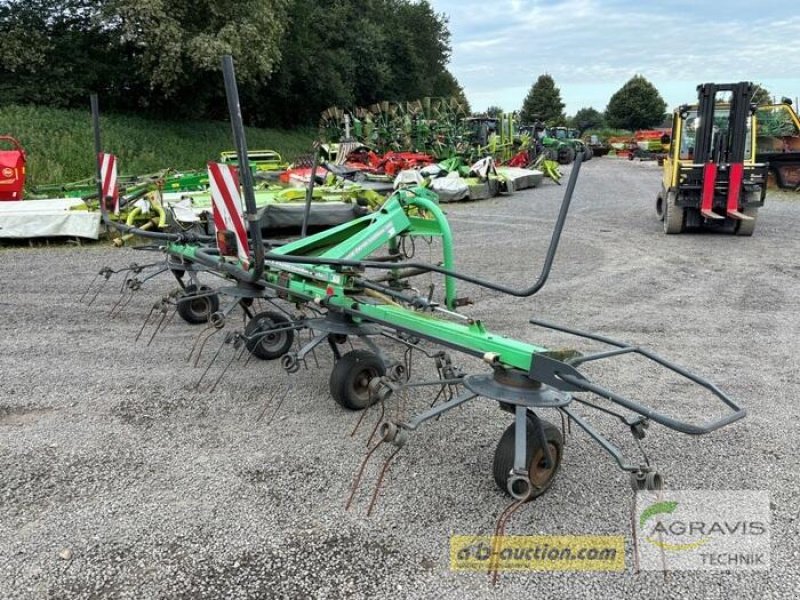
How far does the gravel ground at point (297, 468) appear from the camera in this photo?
89.7 inches

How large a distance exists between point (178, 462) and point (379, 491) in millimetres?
977

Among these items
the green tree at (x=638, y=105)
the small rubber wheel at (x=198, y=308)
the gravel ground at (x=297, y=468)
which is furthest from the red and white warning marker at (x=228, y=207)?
the green tree at (x=638, y=105)

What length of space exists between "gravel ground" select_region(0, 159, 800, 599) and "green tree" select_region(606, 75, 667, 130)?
49578mm

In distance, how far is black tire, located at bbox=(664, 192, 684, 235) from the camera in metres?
9.34

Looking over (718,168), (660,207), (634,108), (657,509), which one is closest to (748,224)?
(718,168)

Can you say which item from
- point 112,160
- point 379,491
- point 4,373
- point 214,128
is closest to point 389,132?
point 214,128

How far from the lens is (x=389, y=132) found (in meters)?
20.9

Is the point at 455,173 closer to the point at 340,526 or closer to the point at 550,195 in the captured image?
the point at 550,195

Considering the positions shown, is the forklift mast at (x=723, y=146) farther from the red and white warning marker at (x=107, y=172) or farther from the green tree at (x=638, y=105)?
the green tree at (x=638, y=105)

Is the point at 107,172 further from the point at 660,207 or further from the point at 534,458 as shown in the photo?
the point at 660,207

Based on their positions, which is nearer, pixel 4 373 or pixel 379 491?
pixel 379 491

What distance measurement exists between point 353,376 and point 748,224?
7.76 m

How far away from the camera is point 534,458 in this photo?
2645 millimetres

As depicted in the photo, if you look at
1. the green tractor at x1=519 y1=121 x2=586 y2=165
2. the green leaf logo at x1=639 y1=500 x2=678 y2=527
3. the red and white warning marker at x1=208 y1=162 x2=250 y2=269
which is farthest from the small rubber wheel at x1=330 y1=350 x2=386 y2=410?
the green tractor at x1=519 y1=121 x2=586 y2=165
